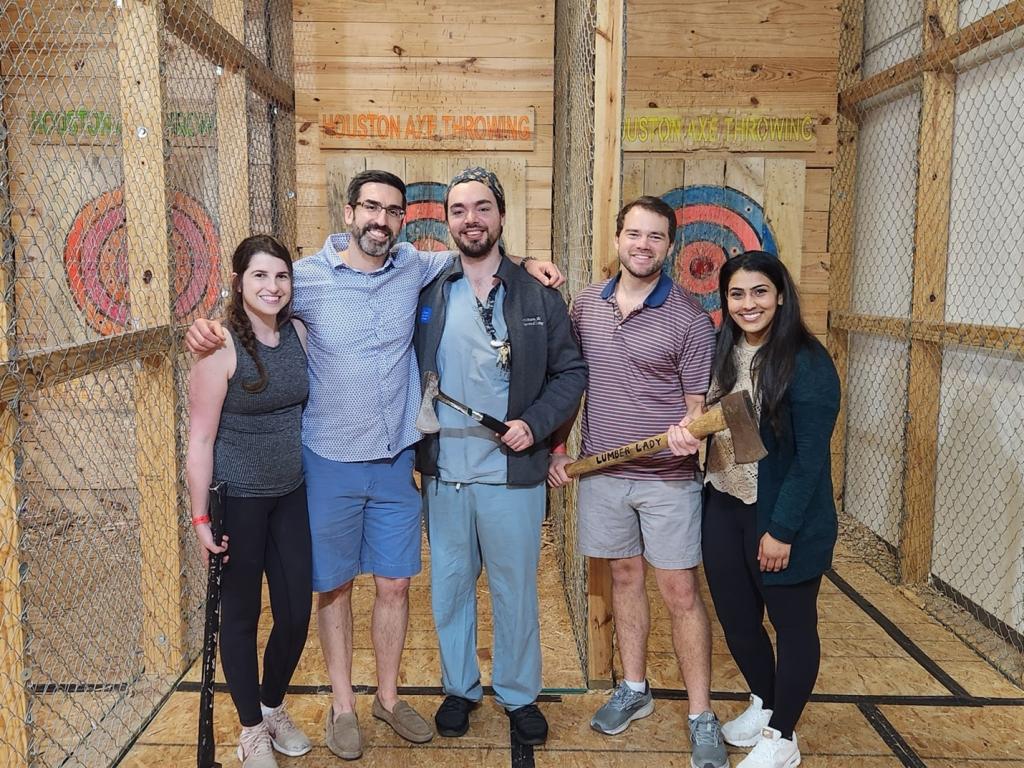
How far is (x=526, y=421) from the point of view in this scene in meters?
2.24

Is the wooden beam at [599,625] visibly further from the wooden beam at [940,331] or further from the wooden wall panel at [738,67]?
the wooden wall panel at [738,67]

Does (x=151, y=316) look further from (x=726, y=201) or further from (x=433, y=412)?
(x=726, y=201)

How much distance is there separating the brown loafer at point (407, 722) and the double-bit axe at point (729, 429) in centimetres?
93

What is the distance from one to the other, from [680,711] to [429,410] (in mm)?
1301

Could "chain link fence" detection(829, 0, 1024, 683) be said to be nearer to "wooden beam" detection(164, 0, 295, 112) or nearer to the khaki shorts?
the khaki shorts

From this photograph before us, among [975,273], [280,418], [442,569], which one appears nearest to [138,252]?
[280,418]

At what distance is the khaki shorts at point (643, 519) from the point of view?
230 centimetres

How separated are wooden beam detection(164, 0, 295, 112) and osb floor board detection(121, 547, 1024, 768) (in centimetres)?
221

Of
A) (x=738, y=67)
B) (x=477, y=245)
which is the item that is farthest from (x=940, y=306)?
(x=477, y=245)

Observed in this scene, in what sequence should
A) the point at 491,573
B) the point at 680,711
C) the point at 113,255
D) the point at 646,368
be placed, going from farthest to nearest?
the point at 113,255 < the point at 680,711 < the point at 491,573 < the point at 646,368

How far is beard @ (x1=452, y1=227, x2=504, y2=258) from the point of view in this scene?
2266 millimetres

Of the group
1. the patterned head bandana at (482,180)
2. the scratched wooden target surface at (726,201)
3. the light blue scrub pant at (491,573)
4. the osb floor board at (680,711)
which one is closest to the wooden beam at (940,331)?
the scratched wooden target surface at (726,201)

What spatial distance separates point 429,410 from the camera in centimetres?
219

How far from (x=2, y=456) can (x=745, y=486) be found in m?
1.79
